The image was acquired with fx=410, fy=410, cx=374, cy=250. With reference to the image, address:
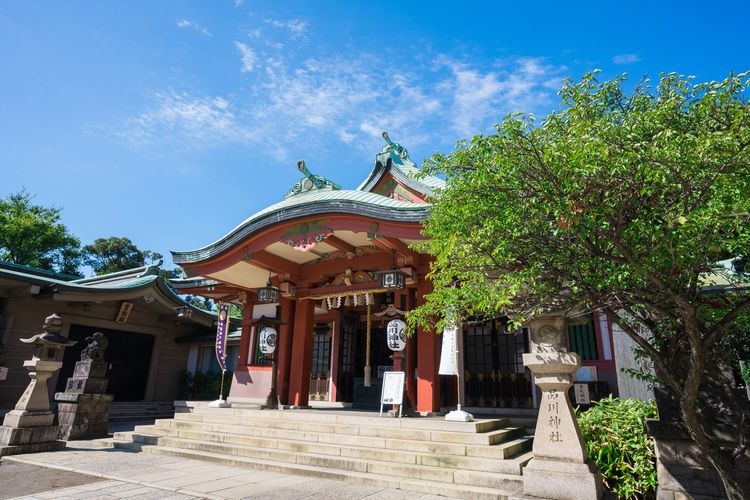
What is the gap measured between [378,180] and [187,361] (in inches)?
501

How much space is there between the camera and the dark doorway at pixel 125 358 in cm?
1630

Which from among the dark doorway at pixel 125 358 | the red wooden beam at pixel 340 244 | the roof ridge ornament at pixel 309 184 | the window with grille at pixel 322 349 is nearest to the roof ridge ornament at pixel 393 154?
the roof ridge ornament at pixel 309 184

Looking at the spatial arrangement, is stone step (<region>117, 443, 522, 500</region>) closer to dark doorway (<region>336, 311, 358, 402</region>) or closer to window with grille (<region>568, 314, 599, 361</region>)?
window with grille (<region>568, 314, 599, 361</region>)

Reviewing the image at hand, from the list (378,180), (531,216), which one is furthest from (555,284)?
(378,180)

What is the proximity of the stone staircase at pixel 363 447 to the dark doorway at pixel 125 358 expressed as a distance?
838 cm

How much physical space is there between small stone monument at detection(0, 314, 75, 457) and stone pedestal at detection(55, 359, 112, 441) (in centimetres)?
124

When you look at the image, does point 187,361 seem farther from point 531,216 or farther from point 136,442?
point 531,216

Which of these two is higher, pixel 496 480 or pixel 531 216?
pixel 531 216

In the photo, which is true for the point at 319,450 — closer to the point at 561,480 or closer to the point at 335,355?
the point at 561,480

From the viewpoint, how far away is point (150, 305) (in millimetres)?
17750

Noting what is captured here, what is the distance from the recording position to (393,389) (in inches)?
348

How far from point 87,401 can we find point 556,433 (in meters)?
10.9

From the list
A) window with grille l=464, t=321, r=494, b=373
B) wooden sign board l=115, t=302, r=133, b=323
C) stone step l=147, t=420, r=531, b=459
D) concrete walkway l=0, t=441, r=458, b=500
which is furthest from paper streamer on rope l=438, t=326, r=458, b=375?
wooden sign board l=115, t=302, r=133, b=323

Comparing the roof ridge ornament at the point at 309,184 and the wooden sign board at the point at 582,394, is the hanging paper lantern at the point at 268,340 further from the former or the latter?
the wooden sign board at the point at 582,394
